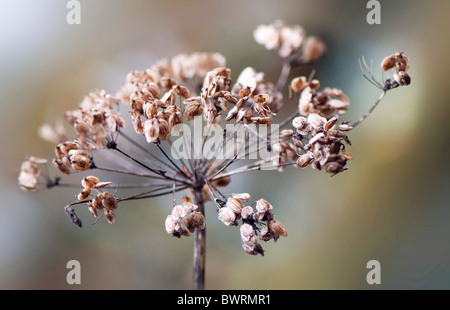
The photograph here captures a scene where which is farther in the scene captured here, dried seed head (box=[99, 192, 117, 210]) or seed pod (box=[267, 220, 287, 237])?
dried seed head (box=[99, 192, 117, 210])

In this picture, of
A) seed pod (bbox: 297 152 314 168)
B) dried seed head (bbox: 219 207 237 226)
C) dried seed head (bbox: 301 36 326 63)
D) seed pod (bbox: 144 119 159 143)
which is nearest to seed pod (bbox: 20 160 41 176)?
seed pod (bbox: 144 119 159 143)

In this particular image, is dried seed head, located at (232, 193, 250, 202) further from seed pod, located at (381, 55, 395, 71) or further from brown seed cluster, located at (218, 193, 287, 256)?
seed pod, located at (381, 55, 395, 71)

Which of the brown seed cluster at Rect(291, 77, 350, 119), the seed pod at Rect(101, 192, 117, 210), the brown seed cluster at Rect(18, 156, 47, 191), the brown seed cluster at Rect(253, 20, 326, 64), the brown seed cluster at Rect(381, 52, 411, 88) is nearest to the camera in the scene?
the seed pod at Rect(101, 192, 117, 210)

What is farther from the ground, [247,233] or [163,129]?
[163,129]

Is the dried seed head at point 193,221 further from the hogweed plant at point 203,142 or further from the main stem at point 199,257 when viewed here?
the main stem at point 199,257

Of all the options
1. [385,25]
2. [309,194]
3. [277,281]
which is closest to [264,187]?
[309,194]

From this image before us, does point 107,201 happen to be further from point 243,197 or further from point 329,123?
point 329,123

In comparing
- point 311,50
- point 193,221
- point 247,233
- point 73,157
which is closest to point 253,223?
point 247,233

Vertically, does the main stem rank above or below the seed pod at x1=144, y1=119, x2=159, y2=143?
below

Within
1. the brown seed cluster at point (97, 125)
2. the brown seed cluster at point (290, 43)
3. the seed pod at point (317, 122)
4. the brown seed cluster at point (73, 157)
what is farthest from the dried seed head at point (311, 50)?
the brown seed cluster at point (73, 157)
